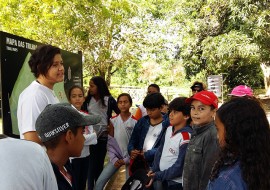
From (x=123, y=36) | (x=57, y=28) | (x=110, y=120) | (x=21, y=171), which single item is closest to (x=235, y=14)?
(x=123, y=36)

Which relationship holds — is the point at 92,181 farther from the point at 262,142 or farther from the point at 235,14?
the point at 235,14

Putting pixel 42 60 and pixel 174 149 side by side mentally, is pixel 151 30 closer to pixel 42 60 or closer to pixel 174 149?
pixel 174 149

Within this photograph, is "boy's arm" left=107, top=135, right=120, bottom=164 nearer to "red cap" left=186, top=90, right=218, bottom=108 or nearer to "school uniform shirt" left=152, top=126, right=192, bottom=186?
"school uniform shirt" left=152, top=126, right=192, bottom=186

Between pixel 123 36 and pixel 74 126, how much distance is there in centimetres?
1173

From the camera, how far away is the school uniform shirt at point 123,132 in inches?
168

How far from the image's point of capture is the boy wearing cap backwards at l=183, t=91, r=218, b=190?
2539 millimetres

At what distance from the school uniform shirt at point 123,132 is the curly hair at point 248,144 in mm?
2743

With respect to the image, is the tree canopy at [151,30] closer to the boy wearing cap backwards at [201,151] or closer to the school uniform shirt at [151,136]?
the school uniform shirt at [151,136]

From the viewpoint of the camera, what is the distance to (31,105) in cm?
229

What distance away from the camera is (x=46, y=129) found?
1571 mm

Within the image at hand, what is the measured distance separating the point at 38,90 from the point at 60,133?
34.3 inches

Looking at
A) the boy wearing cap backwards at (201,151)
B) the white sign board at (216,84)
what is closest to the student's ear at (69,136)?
the boy wearing cap backwards at (201,151)

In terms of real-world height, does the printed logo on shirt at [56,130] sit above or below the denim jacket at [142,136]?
above

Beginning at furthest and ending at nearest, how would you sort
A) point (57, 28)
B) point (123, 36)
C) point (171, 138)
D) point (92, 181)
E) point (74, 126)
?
point (123, 36), point (57, 28), point (92, 181), point (171, 138), point (74, 126)
